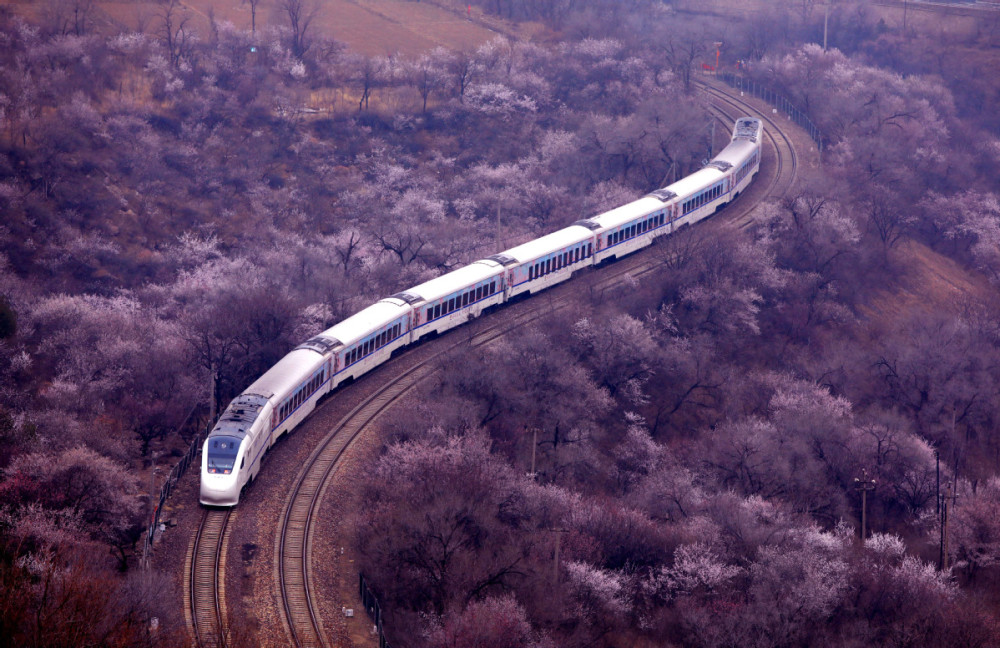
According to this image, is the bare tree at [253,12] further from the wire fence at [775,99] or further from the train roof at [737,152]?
the wire fence at [775,99]

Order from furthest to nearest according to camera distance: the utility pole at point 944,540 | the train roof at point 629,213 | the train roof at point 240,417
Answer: the train roof at point 629,213, the utility pole at point 944,540, the train roof at point 240,417

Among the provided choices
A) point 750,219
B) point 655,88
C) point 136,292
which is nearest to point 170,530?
point 136,292

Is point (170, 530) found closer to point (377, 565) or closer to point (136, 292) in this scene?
point (377, 565)

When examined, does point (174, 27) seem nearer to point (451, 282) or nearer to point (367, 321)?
point (451, 282)

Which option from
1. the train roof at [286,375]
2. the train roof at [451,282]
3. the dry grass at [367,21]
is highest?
the train roof at [286,375]

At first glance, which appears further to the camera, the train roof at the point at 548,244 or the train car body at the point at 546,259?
the train roof at the point at 548,244

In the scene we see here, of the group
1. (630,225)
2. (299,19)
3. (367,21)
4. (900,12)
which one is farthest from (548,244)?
(900,12)

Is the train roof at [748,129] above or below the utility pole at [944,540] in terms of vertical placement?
above

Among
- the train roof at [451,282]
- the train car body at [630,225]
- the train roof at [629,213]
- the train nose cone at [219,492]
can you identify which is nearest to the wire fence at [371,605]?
the train nose cone at [219,492]
